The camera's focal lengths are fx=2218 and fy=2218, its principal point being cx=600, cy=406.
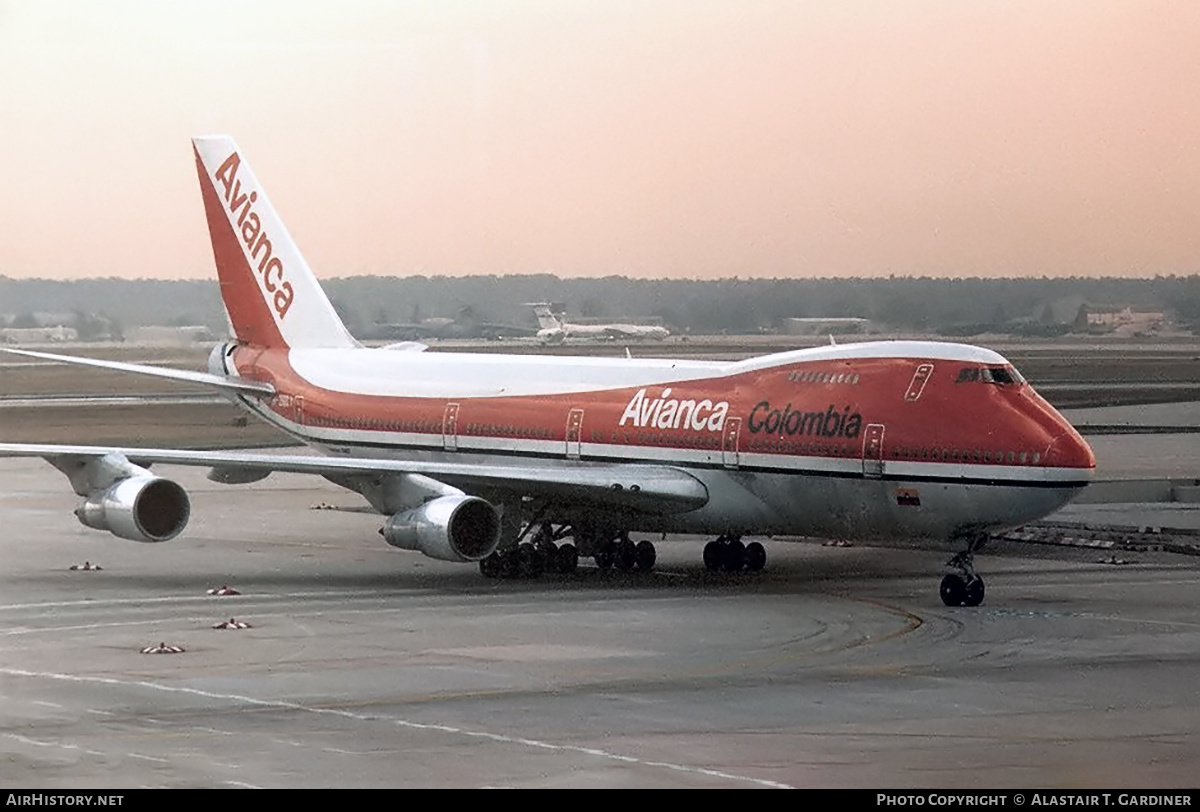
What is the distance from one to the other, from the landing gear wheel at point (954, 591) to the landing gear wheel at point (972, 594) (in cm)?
1

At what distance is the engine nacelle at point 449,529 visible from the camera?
26.3 m

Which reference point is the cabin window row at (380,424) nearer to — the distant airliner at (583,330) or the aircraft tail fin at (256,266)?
the aircraft tail fin at (256,266)

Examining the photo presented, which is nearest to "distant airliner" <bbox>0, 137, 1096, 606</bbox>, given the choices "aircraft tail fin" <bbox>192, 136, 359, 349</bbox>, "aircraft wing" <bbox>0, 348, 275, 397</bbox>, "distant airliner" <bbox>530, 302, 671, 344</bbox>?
"aircraft wing" <bbox>0, 348, 275, 397</bbox>

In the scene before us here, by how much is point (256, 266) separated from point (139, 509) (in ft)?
30.7

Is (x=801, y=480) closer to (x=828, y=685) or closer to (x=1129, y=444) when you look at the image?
(x=828, y=685)

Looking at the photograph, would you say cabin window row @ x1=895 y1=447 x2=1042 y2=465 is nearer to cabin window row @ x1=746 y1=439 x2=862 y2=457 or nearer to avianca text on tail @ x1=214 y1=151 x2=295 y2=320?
cabin window row @ x1=746 y1=439 x2=862 y2=457

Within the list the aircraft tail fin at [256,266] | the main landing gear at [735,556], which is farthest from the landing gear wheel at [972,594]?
the aircraft tail fin at [256,266]

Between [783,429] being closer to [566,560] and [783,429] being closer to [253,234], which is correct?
[566,560]

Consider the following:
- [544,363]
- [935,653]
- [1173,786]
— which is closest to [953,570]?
[935,653]

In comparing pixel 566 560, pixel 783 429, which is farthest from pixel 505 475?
pixel 783 429

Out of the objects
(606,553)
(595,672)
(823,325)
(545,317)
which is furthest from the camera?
(545,317)

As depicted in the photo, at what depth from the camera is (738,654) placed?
21562 mm

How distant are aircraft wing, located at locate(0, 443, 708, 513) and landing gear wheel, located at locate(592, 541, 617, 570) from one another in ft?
5.85

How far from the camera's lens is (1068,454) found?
81.3 ft
